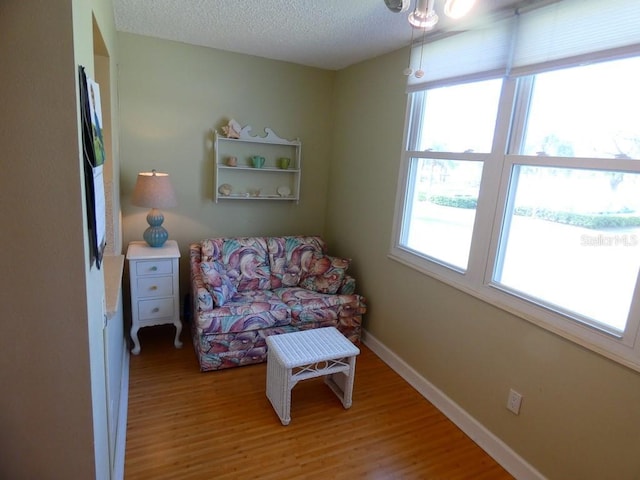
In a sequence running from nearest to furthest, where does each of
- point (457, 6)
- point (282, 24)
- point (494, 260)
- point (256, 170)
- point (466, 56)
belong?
point (457, 6), point (494, 260), point (466, 56), point (282, 24), point (256, 170)

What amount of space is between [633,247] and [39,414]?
88.2 inches

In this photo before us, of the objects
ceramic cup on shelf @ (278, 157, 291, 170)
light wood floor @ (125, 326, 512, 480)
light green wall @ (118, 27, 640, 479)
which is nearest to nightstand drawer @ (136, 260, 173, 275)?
light green wall @ (118, 27, 640, 479)

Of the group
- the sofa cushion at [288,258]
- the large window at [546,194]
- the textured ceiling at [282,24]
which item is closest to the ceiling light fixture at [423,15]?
the textured ceiling at [282,24]

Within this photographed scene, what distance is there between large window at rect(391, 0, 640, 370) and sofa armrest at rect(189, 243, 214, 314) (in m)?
1.60

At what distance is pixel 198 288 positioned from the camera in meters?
2.85

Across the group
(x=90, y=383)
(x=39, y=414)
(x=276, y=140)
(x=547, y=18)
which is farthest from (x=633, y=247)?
(x=276, y=140)

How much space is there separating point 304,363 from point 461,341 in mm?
1007

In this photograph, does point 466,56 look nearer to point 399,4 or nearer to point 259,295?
point 399,4

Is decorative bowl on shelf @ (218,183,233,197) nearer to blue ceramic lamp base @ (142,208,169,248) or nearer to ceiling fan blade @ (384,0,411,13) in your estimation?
blue ceramic lamp base @ (142,208,169,248)

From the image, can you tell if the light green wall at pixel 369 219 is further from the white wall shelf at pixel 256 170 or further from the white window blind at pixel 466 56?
the white window blind at pixel 466 56

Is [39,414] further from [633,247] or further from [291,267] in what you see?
[291,267]

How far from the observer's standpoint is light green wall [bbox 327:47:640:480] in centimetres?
168

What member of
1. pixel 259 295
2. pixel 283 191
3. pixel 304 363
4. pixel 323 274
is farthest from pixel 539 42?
pixel 259 295

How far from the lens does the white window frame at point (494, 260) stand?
1602mm
